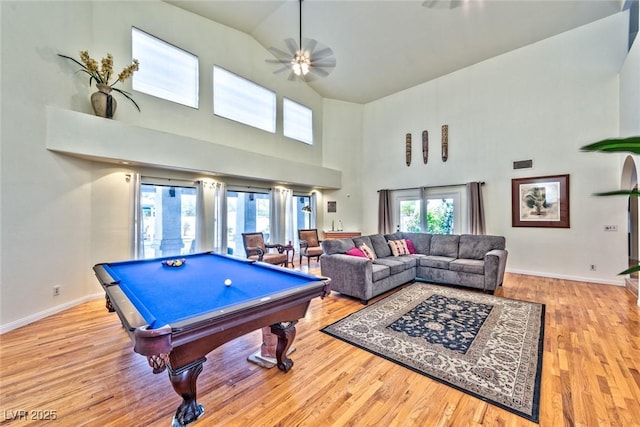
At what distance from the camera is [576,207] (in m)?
5.01

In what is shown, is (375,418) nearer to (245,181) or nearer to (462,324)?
(462,324)

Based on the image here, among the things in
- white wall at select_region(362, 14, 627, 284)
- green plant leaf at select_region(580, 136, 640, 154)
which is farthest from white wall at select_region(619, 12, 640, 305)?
green plant leaf at select_region(580, 136, 640, 154)

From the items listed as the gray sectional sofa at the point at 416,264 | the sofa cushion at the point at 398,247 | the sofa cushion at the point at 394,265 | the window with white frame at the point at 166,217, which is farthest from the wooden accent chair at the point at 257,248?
the sofa cushion at the point at 398,247

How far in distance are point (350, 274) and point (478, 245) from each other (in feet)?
9.29

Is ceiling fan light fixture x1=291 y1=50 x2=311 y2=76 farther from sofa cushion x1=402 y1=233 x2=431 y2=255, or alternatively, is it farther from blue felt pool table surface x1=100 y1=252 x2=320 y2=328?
sofa cushion x1=402 y1=233 x2=431 y2=255

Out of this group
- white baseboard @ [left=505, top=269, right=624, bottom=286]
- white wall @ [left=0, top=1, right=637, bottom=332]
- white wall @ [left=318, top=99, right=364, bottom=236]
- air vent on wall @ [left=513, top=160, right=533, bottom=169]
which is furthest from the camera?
white wall @ [left=318, top=99, right=364, bottom=236]

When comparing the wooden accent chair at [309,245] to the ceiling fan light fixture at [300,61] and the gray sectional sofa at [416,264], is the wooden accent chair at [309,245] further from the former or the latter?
the ceiling fan light fixture at [300,61]

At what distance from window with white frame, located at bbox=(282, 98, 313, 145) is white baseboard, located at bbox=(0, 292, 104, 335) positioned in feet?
17.5

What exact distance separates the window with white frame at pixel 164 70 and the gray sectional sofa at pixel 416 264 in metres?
4.07

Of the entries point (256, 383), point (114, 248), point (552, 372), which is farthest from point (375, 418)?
point (114, 248)

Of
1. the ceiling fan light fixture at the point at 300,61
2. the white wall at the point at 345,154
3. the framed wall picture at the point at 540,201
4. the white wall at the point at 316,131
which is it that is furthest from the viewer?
the white wall at the point at 345,154

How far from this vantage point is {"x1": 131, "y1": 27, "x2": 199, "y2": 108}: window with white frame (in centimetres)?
450

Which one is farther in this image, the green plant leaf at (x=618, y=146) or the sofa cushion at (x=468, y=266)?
the sofa cushion at (x=468, y=266)

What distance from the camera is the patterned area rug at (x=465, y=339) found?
2.01 metres
